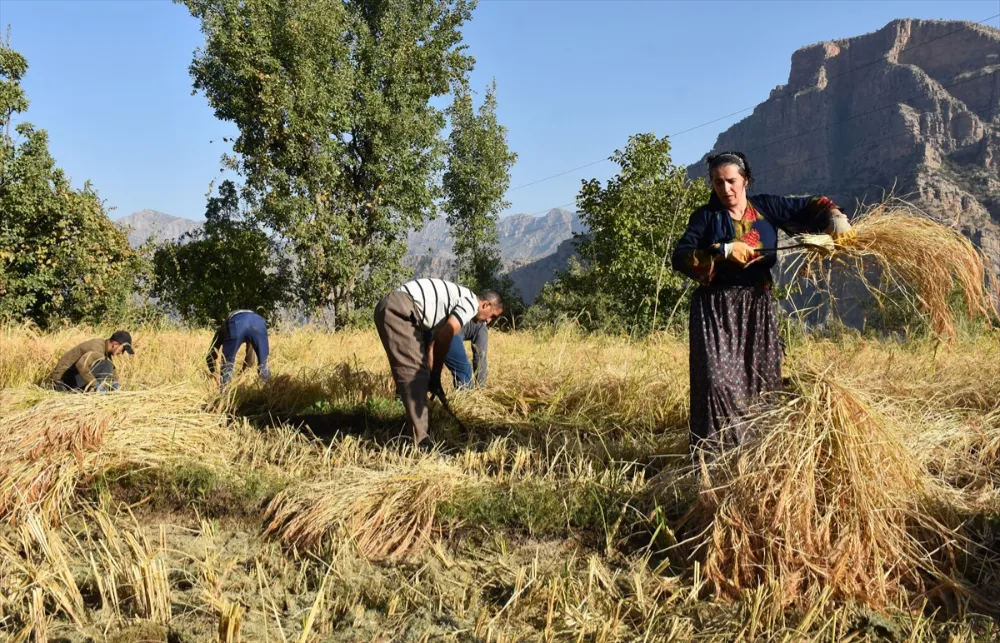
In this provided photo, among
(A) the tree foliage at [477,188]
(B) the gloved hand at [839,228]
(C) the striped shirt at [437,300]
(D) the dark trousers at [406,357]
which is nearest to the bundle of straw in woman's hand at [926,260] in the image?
(B) the gloved hand at [839,228]

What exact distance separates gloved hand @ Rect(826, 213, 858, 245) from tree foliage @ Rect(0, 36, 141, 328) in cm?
1367

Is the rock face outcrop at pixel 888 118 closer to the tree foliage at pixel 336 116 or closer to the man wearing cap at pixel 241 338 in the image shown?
the tree foliage at pixel 336 116

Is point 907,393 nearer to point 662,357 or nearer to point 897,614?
point 662,357

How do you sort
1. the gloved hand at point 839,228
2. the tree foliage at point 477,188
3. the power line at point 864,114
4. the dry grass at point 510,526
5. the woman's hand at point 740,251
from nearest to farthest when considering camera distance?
the dry grass at point 510,526 < the woman's hand at point 740,251 < the gloved hand at point 839,228 < the tree foliage at point 477,188 < the power line at point 864,114

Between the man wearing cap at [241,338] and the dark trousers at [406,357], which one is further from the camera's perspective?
the man wearing cap at [241,338]

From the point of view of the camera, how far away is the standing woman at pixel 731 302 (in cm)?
281

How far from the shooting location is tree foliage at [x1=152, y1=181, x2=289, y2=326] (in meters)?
16.9

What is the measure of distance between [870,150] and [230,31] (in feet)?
394

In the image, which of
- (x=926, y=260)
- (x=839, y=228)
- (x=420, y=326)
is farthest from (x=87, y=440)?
(x=926, y=260)

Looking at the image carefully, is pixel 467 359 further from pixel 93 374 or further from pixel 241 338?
pixel 93 374

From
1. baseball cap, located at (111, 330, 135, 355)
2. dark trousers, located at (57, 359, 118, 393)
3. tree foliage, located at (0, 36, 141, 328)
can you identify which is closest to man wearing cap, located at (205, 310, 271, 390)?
baseball cap, located at (111, 330, 135, 355)

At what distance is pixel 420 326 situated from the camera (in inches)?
166

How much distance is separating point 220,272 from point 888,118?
123670 mm

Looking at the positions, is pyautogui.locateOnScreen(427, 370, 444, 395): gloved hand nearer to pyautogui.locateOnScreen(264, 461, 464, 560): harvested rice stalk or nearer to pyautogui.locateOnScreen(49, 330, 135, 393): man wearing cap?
pyautogui.locateOnScreen(264, 461, 464, 560): harvested rice stalk
